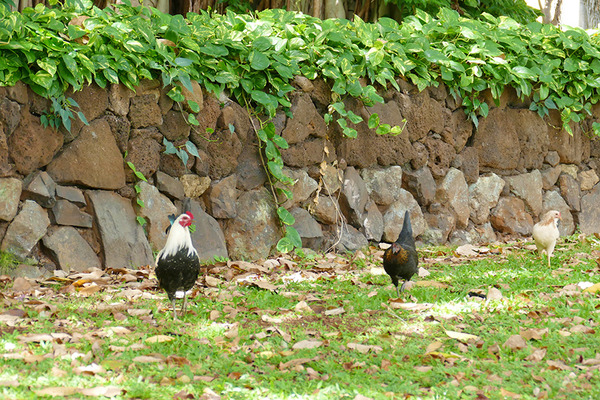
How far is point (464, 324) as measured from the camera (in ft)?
12.7

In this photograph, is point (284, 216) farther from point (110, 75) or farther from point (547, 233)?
point (547, 233)

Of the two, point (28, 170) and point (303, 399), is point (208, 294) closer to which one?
point (28, 170)

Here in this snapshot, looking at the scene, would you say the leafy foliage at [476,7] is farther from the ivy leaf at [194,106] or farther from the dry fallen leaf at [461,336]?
the dry fallen leaf at [461,336]

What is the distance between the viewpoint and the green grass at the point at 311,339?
2891 millimetres

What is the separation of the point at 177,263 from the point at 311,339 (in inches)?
36.1

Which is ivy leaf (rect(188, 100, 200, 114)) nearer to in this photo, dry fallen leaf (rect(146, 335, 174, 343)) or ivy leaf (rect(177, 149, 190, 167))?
ivy leaf (rect(177, 149, 190, 167))

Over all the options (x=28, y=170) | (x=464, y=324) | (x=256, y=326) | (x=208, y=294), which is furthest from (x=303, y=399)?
(x=28, y=170)

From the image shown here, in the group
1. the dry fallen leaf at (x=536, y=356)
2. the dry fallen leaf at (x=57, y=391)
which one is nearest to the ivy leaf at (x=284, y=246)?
the dry fallen leaf at (x=536, y=356)

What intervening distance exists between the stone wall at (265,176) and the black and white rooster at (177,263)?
57.8 inches

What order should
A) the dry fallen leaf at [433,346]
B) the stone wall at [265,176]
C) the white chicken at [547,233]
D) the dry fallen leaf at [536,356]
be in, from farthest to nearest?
the white chicken at [547,233], the stone wall at [265,176], the dry fallen leaf at [433,346], the dry fallen leaf at [536,356]

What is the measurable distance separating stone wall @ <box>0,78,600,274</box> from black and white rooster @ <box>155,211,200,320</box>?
147 cm

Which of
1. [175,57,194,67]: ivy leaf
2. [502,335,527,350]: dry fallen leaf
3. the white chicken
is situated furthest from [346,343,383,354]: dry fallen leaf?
the white chicken

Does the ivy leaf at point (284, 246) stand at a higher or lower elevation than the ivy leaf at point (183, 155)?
lower

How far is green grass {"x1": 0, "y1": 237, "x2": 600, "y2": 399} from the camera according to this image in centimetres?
289
